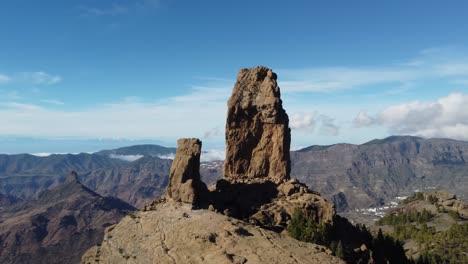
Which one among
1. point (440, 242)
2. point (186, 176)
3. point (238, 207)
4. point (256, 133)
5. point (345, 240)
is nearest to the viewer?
point (345, 240)

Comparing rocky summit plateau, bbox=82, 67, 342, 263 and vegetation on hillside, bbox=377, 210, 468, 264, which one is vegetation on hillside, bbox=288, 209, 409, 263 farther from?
vegetation on hillside, bbox=377, 210, 468, 264

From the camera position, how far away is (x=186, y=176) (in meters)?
87.6

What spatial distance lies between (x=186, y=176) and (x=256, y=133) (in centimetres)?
2634

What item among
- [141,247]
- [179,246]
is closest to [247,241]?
[179,246]

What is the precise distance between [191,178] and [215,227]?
18.9 meters

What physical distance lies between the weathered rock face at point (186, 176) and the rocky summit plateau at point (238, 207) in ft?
0.69

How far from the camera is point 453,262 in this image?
130000 mm

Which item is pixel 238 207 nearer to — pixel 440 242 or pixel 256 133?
pixel 256 133

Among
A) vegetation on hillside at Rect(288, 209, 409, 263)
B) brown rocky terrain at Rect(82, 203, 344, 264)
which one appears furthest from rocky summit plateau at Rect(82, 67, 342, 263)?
vegetation on hillside at Rect(288, 209, 409, 263)

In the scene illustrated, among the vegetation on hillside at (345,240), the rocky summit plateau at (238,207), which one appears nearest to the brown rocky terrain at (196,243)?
the rocky summit plateau at (238,207)

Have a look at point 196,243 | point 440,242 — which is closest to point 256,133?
point 196,243

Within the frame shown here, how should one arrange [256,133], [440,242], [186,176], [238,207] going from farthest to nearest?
[440,242] < [256,133] < [238,207] < [186,176]

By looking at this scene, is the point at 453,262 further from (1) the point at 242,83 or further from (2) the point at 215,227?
(2) the point at 215,227

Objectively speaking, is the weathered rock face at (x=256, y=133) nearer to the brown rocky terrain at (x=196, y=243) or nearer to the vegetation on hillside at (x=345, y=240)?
the vegetation on hillside at (x=345, y=240)
